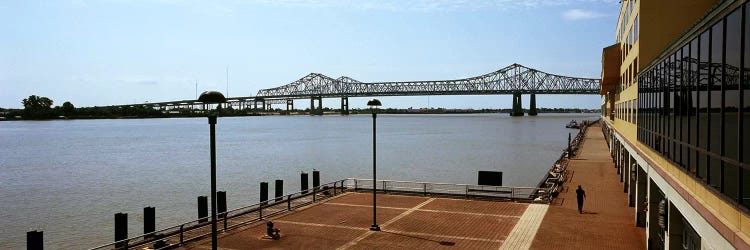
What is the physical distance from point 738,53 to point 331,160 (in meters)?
65.2

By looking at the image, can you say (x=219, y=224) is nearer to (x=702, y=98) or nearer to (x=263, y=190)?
(x=263, y=190)

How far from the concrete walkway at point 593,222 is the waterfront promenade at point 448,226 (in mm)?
32

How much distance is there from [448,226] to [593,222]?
5759 millimetres

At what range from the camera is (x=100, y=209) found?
37094 mm

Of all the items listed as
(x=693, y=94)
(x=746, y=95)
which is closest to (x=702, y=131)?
(x=693, y=94)

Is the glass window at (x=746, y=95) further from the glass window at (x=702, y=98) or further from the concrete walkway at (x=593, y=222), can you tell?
the concrete walkway at (x=593, y=222)

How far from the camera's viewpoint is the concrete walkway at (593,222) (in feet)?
65.8

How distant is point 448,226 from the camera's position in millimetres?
22797

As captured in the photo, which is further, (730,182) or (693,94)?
(693,94)

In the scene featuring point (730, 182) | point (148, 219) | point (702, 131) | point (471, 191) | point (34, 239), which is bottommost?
point (148, 219)

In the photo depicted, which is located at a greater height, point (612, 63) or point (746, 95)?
point (612, 63)

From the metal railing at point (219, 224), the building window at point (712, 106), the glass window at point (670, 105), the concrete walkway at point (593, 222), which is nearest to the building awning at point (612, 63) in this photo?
the concrete walkway at point (593, 222)

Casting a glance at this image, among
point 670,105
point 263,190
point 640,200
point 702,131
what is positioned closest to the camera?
point 702,131

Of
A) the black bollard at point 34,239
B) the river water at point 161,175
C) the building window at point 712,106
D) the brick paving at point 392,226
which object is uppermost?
the building window at point 712,106
